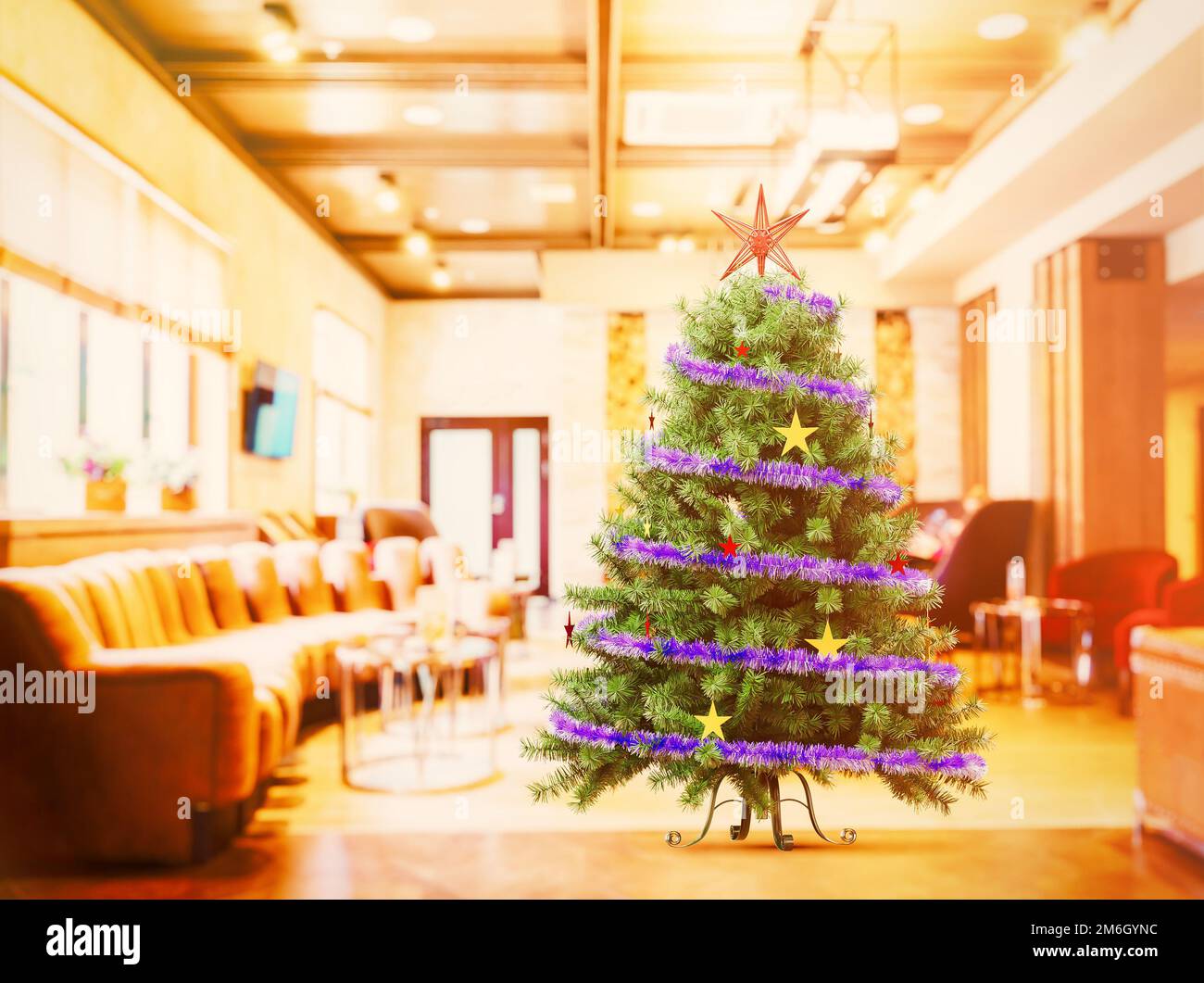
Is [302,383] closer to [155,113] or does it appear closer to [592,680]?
[155,113]

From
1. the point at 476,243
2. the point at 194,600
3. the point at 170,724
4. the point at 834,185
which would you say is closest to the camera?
the point at 170,724

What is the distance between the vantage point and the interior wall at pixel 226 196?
3.66 m

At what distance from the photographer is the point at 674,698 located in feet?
5.51

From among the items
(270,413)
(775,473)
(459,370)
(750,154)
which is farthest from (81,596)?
(459,370)

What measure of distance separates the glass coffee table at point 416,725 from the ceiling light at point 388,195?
11.4 ft

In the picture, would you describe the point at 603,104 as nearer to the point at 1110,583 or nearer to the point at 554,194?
the point at 554,194

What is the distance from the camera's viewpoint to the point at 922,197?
6.57 metres

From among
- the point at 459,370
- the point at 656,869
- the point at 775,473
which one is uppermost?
the point at 459,370

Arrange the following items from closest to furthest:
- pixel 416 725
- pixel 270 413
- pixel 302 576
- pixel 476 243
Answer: pixel 416 725 → pixel 302 576 → pixel 270 413 → pixel 476 243

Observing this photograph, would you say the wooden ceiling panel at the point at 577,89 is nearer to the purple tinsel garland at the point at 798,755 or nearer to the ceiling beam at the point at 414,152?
the ceiling beam at the point at 414,152

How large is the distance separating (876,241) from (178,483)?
19.0 feet

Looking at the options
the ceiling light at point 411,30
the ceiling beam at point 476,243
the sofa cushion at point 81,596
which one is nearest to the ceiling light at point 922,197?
the ceiling beam at point 476,243

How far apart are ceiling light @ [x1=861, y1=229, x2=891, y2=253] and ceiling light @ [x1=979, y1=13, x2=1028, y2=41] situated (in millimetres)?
2897
